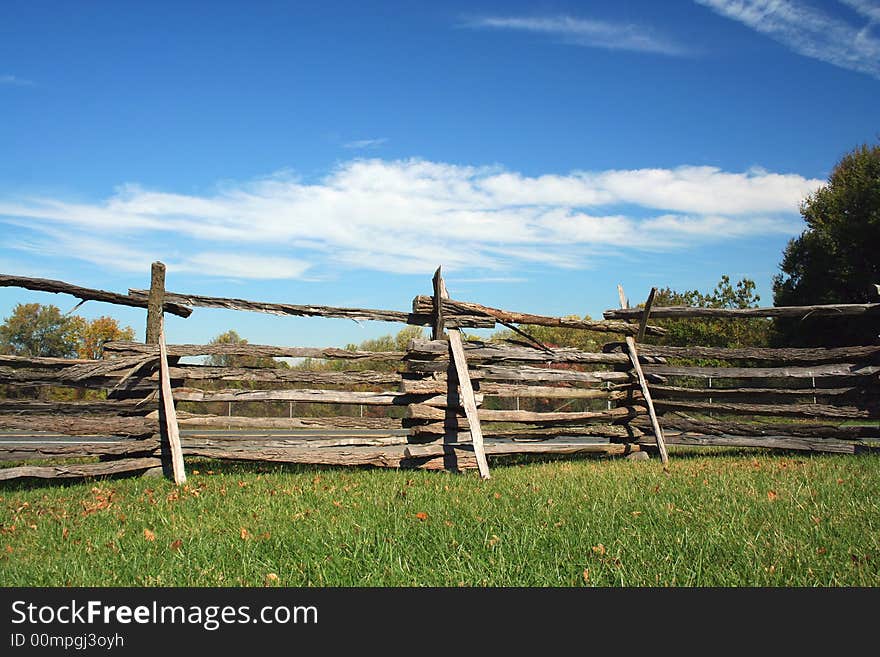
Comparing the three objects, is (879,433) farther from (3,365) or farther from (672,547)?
(3,365)

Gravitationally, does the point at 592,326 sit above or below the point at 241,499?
above

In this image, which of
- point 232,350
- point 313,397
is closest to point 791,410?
point 313,397

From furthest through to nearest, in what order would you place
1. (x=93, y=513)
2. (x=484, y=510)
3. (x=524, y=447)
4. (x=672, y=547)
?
(x=524, y=447)
(x=93, y=513)
(x=484, y=510)
(x=672, y=547)

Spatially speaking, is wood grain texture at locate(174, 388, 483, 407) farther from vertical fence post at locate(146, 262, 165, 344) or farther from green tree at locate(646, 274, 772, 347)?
green tree at locate(646, 274, 772, 347)

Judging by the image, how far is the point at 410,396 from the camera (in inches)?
A: 403

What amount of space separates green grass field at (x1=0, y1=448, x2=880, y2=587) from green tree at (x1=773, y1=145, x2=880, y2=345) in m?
21.6

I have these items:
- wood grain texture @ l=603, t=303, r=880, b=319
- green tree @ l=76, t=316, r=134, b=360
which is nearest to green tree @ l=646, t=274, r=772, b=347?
wood grain texture @ l=603, t=303, r=880, b=319

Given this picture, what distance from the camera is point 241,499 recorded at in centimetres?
724

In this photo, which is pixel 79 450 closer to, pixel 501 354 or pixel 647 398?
pixel 501 354

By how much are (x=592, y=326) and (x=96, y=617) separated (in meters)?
8.90

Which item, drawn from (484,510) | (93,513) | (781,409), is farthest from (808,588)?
(781,409)

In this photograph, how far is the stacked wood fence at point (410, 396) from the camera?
9.00 m

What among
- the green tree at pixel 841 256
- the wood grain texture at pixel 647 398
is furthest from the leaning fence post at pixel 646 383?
the green tree at pixel 841 256

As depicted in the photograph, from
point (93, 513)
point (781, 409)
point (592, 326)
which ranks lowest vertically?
point (93, 513)
